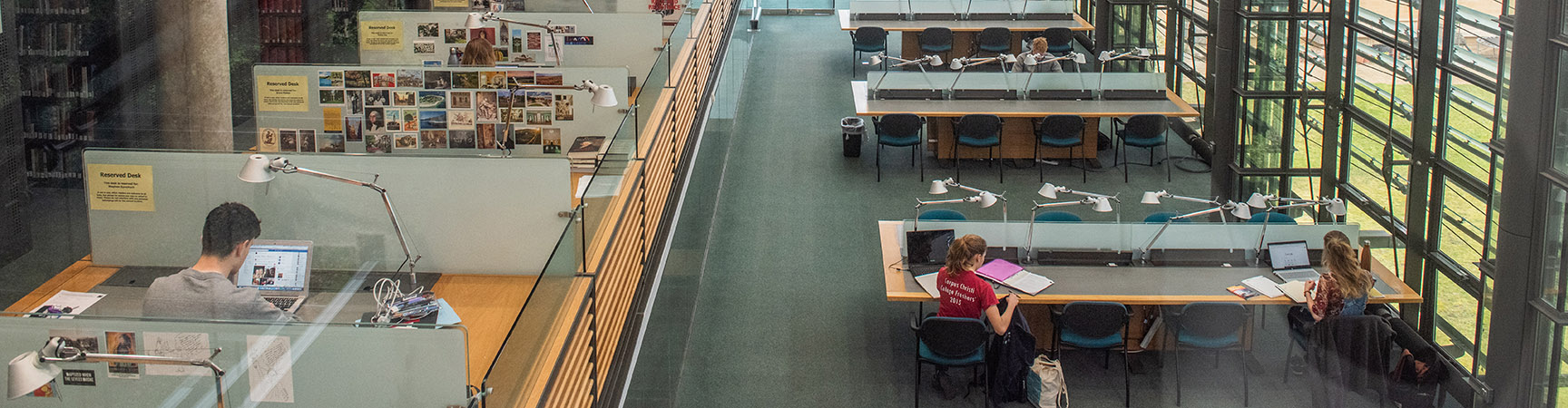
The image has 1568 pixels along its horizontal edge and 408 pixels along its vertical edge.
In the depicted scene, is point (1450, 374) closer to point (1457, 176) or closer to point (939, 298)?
point (1457, 176)

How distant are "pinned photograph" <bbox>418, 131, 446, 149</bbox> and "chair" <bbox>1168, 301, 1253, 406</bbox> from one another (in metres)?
3.92

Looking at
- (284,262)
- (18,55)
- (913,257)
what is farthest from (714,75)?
(284,262)

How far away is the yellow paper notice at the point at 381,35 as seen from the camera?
8.00 metres

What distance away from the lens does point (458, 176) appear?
16.5 feet

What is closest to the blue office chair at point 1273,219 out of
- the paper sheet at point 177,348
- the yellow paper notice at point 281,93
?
the yellow paper notice at point 281,93

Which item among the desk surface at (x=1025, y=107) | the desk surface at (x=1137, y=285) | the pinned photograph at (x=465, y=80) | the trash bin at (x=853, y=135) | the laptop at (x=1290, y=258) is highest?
the pinned photograph at (x=465, y=80)

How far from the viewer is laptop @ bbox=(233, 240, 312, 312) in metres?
4.83

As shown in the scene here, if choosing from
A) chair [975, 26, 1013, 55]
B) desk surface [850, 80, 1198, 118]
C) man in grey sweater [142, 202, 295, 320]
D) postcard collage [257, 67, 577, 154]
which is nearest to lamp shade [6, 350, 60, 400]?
man in grey sweater [142, 202, 295, 320]

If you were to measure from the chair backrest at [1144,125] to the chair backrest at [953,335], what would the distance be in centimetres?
496

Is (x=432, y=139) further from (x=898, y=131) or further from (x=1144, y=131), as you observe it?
(x=1144, y=131)

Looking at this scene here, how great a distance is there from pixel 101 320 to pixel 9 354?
0.94ft

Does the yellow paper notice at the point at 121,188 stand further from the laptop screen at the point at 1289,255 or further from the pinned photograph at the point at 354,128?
the laptop screen at the point at 1289,255

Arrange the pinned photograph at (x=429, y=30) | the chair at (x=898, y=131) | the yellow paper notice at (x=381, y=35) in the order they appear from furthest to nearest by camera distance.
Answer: the chair at (x=898, y=131), the pinned photograph at (x=429, y=30), the yellow paper notice at (x=381, y=35)

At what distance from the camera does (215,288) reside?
13.6 ft
